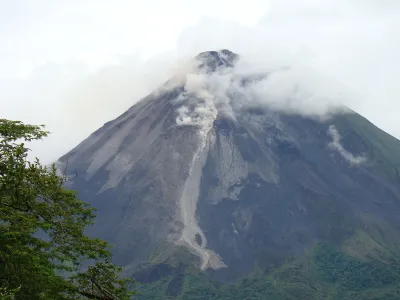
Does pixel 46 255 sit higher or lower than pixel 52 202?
lower

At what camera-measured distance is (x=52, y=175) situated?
15.2m

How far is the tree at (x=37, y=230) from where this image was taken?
13.4m

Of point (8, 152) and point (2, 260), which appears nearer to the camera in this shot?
point (2, 260)

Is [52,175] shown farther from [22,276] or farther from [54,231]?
[22,276]

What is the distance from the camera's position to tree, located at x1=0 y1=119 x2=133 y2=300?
44.1 ft

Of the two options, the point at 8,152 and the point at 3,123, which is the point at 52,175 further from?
the point at 3,123

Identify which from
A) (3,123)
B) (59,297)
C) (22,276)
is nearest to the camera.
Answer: (22,276)

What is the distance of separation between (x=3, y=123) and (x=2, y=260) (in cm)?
501

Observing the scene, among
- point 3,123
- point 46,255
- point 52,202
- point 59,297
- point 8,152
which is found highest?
point 3,123

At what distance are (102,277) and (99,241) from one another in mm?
1128

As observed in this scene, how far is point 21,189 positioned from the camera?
14109 mm

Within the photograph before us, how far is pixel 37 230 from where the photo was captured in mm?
14977

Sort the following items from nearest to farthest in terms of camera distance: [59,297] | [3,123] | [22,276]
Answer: [22,276]
[59,297]
[3,123]

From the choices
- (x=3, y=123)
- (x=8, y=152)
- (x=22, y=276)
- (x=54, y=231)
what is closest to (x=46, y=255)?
(x=54, y=231)
